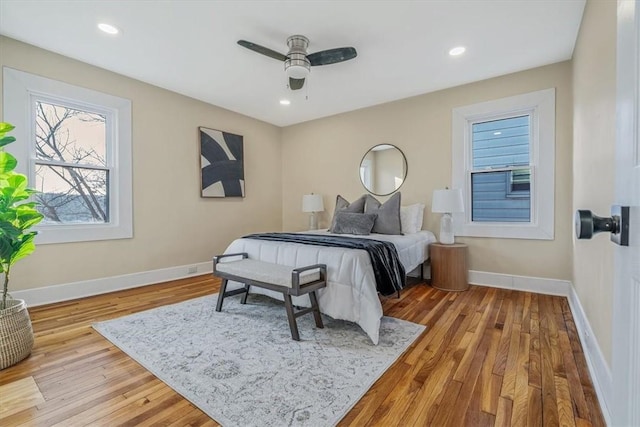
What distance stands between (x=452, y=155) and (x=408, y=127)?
30.2 inches

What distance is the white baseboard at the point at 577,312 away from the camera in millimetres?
1449

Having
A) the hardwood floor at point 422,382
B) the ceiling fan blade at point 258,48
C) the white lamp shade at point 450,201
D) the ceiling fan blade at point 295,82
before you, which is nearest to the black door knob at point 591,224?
the hardwood floor at point 422,382

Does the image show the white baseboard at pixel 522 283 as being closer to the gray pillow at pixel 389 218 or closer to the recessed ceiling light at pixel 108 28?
the gray pillow at pixel 389 218

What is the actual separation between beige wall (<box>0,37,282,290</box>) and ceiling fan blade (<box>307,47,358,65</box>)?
2.39 m

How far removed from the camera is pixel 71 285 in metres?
3.22

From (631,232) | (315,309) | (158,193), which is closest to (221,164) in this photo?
(158,193)

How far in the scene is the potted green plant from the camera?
1.91 m

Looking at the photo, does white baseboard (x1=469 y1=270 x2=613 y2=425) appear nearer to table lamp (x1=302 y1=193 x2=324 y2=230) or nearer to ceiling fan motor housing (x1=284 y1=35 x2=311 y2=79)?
table lamp (x1=302 y1=193 x2=324 y2=230)

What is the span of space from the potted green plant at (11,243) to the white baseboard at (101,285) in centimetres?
102

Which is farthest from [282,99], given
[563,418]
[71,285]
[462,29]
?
[563,418]

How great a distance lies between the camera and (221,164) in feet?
15.3

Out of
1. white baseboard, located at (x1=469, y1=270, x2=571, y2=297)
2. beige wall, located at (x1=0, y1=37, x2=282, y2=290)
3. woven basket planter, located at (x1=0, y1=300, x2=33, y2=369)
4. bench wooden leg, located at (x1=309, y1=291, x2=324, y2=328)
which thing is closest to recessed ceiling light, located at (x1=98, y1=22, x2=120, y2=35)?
beige wall, located at (x1=0, y1=37, x2=282, y2=290)

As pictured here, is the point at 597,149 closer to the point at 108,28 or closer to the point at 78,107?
the point at 108,28

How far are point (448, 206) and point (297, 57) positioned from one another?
236 centimetres
